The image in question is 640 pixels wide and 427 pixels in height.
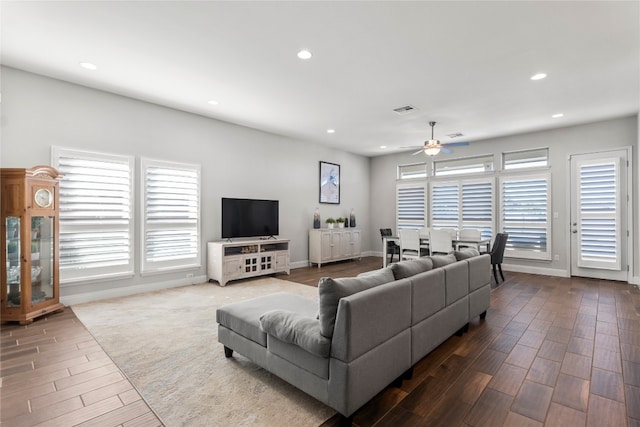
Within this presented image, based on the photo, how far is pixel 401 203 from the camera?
8.41 metres

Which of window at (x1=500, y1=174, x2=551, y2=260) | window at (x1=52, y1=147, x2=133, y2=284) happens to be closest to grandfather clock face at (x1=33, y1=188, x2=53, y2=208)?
window at (x1=52, y1=147, x2=133, y2=284)

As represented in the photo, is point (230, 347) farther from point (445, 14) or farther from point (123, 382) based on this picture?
point (445, 14)

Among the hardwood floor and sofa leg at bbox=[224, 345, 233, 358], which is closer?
the hardwood floor

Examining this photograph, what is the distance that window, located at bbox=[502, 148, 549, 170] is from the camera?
632 cm

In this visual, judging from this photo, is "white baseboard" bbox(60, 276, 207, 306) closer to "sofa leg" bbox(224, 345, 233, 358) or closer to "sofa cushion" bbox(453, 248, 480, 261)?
"sofa leg" bbox(224, 345, 233, 358)

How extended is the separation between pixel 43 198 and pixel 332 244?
519cm

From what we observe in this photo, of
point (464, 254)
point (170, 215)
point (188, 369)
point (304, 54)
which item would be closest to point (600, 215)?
point (464, 254)

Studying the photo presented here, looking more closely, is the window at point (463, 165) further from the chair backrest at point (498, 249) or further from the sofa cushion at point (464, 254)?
the sofa cushion at point (464, 254)

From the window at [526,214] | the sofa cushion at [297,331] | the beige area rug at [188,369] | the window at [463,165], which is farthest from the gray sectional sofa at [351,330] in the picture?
the window at [463,165]

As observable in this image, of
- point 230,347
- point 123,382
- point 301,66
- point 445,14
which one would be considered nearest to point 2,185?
point 123,382

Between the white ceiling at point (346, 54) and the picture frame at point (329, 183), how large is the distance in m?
2.55

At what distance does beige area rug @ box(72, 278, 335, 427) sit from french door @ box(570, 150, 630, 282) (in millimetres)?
6255

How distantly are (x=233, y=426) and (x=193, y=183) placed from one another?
4292 millimetres

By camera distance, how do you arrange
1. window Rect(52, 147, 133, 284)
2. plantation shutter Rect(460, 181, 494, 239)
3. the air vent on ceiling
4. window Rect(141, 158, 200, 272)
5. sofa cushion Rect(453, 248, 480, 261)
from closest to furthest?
sofa cushion Rect(453, 248, 480, 261) → window Rect(52, 147, 133, 284) → window Rect(141, 158, 200, 272) → the air vent on ceiling → plantation shutter Rect(460, 181, 494, 239)
